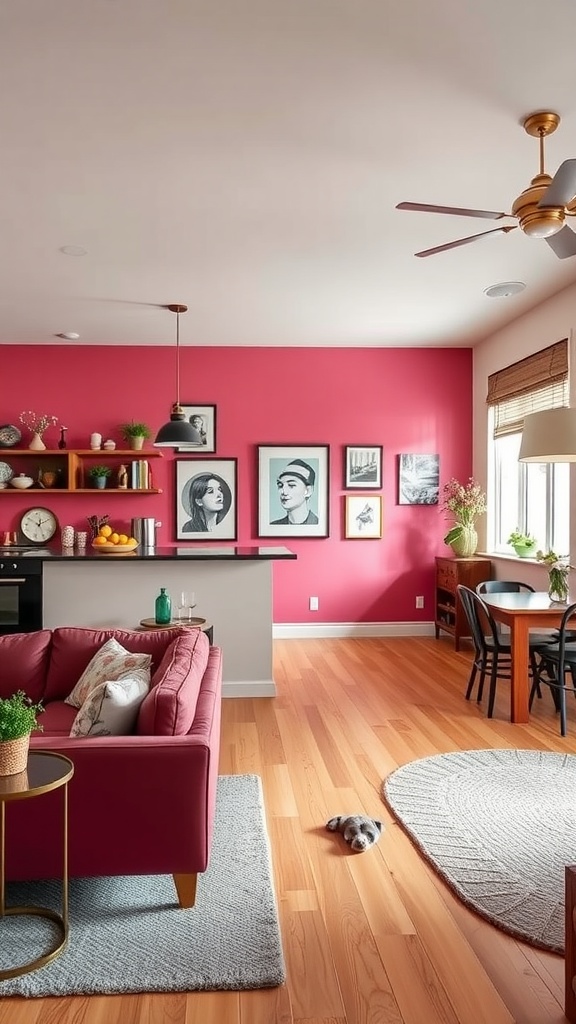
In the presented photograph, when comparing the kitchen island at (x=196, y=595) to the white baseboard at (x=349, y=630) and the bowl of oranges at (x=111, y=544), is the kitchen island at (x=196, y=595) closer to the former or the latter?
the bowl of oranges at (x=111, y=544)

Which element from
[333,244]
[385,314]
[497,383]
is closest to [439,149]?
[333,244]

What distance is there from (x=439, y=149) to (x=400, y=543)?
14.6ft

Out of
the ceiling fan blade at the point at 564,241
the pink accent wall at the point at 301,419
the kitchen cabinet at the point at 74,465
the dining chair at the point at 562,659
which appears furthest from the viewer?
the pink accent wall at the point at 301,419

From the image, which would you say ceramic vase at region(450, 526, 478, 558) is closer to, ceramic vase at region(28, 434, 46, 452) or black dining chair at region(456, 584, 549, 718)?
black dining chair at region(456, 584, 549, 718)

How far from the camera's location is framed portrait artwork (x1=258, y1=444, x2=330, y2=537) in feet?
23.2

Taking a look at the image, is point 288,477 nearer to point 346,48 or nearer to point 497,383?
point 497,383

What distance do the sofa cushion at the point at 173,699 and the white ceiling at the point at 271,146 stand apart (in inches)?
86.4

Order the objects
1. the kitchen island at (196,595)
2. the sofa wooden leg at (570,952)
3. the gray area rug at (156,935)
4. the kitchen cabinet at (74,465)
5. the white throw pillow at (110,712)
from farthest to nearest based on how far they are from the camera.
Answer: the kitchen cabinet at (74,465) < the kitchen island at (196,595) < the white throw pillow at (110,712) < the gray area rug at (156,935) < the sofa wooden leg at (570,952)

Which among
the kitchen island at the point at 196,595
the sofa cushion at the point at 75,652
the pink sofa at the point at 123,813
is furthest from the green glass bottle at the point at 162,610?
the pink sofa at the point at 123,813

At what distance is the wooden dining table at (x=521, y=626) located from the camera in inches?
166

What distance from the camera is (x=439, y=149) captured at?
10.7 ft

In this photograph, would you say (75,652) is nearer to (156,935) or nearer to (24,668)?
(24,668)

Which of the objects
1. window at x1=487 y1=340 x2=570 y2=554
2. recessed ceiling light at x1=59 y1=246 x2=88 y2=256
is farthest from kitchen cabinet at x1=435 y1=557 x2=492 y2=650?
recessed ceiling light at x1=59 y1=246 x2=88 y2=256

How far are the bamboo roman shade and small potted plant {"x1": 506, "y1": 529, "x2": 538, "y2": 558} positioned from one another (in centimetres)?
94
